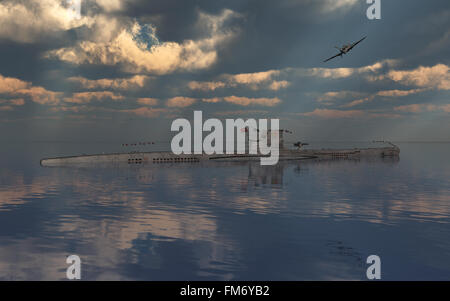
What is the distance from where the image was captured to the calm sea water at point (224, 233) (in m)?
20.4

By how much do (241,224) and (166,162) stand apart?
278 ft

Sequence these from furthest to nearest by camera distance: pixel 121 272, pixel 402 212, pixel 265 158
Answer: pixel 265 158
pixel 402 212
pixel 121 272

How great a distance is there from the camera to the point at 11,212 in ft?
125

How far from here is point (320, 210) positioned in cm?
3872

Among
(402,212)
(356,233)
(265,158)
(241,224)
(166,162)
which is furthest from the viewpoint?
(265,158)

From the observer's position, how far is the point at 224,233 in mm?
28484

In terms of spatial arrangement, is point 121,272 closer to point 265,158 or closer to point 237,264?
point 237,264

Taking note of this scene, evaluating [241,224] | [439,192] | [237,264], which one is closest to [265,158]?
[439,192]

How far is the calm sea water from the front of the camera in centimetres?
2038
